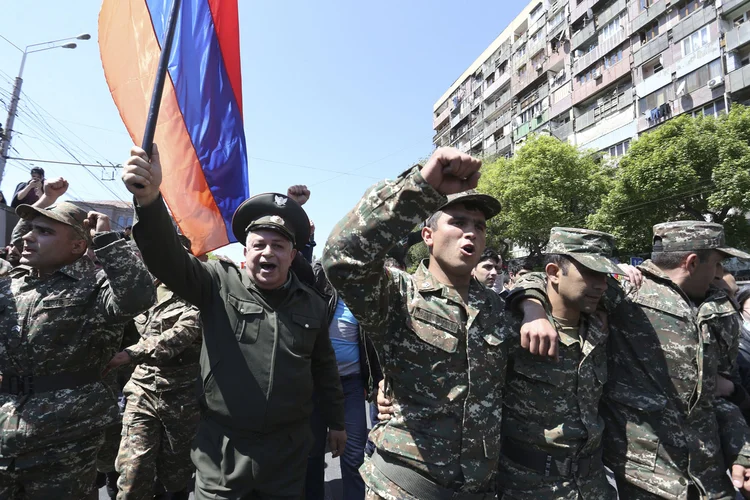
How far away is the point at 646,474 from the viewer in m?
2.27

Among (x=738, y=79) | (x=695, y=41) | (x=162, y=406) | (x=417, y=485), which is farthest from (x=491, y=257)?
(x=695, y=41)

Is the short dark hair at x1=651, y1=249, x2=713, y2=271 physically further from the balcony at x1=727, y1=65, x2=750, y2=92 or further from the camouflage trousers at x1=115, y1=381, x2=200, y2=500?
the balcony at x1=727, y1=65, x2=750, y2=92

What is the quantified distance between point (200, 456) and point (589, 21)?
127 ft

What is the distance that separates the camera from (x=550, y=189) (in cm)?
2641

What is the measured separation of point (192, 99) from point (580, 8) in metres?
37.4

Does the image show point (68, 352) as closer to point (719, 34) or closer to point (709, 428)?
point (709, 428)

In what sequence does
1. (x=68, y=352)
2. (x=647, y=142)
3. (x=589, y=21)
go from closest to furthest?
(x=68, y=352)
(x=647, y=142)
(x=589, y=21)

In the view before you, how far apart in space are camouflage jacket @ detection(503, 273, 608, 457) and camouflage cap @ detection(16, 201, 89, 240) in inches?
99.5

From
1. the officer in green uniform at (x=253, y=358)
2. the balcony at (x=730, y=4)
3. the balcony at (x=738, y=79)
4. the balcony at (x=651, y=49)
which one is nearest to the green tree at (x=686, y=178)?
the balcony at (x=738, y=79)

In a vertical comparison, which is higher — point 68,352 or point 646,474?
point 68,352

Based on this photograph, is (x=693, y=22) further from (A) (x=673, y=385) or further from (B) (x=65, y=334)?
(B) (x=65, y=334)

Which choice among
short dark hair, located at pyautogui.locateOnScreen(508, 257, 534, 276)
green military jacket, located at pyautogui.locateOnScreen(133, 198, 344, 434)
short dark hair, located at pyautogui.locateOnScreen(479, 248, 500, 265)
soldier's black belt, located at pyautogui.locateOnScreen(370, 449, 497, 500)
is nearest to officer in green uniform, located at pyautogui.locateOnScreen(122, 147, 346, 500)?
green military jacket, located at pyautogui.locateOnScreen(133, 198, 344, 434)

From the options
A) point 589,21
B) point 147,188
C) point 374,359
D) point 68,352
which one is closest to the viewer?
point 147,188

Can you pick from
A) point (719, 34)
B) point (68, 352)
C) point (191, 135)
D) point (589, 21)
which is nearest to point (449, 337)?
point (68, 352)
